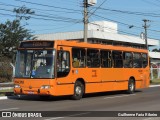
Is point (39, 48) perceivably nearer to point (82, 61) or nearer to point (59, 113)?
point (82, 61)

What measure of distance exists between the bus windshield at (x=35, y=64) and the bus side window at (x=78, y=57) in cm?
155

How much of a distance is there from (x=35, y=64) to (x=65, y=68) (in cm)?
142

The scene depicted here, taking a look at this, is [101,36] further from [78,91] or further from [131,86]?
[78,91]

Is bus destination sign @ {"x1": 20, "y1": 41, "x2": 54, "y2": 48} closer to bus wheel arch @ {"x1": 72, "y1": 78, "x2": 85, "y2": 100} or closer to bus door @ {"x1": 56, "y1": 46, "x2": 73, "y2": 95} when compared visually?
bus door @ {"x1": 56, "y1": 46, "x2": 73, "y2": 95}

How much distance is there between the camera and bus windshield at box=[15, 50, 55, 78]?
2003cm

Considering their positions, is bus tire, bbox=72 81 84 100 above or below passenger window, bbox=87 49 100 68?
below

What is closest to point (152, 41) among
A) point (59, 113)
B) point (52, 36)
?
point (52, 36)

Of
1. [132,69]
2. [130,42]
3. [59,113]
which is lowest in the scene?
[59,113]

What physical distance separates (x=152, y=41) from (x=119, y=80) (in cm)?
7395

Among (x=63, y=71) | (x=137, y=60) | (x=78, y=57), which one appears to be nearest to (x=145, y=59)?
(x=137, y=60)

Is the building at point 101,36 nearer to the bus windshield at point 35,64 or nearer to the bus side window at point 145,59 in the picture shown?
the bus side window at point 145,59

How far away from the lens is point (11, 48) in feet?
211

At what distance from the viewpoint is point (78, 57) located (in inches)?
855

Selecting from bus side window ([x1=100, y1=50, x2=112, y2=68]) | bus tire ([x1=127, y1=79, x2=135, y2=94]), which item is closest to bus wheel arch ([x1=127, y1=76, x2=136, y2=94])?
bus tire ([x1=127, y1=79, x2=135, y2=94])
